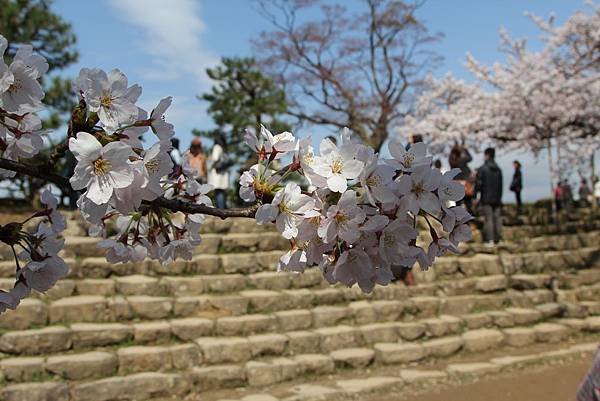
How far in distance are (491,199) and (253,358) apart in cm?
552

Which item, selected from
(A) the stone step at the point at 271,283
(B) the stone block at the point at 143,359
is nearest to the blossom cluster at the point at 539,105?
(A) the stone step at the point at 271,283

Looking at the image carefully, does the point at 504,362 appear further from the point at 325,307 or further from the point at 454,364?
the point at 325,307

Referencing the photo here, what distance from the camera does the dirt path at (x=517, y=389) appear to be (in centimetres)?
552

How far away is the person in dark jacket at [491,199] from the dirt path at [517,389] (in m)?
3.51

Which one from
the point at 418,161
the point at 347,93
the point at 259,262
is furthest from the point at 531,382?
the point at 347,93

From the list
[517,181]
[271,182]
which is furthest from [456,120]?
[271,182]

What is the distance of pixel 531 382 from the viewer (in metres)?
6.02

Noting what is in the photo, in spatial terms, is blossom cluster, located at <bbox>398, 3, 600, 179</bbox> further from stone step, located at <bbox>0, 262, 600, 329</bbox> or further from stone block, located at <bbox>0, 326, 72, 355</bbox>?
stone block, located at <bbox>0, 326, 72, 355</bbox>

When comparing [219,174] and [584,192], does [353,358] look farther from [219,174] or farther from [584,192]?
[584,192]

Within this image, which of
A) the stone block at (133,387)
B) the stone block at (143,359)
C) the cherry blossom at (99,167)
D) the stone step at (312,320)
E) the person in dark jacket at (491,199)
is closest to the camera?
the cherry blossom at (99,167)

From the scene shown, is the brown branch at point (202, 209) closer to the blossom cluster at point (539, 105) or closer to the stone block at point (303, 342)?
the stone block at point (303, 342)

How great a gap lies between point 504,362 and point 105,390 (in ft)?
14.7

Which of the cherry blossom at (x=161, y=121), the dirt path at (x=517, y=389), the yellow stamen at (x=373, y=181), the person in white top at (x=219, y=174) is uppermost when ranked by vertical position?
the person in white top at (x=219, y=174)

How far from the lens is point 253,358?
5.98 metres
